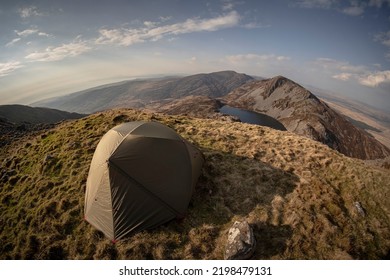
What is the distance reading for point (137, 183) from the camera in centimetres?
1223

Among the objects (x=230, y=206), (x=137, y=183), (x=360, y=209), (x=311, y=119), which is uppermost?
(x=137, y=183)

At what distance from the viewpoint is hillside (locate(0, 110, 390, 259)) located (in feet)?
36.7

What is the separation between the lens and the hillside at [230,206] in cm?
1118

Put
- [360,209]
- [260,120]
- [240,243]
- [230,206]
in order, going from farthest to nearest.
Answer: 1. [260,120]
2. [230,206]
3. [360,209]
4. [240,243]

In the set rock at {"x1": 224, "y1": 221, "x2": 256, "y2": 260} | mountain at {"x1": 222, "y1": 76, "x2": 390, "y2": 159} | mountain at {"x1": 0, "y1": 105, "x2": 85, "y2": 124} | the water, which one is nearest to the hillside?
rock at {"x1": 224, "y1": 221, "x2": 256, "y2": 260}

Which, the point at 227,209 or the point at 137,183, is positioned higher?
→ the point at 137,183

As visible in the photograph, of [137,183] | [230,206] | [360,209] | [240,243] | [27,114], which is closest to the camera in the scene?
[240,243]

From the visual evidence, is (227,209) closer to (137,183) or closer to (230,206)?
(230,206)

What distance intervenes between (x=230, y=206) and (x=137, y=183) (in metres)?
5.54

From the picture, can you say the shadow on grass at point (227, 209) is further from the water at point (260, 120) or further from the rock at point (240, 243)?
the water at point (260, 120)

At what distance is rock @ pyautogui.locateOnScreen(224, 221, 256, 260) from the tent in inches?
116

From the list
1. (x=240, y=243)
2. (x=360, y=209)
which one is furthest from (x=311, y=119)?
(x=240, y=243)
